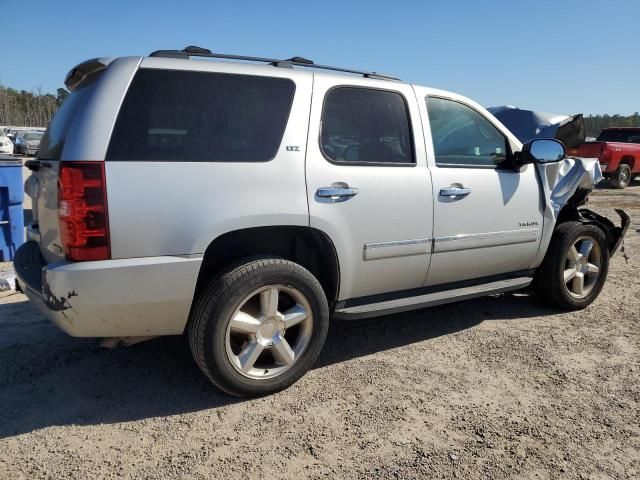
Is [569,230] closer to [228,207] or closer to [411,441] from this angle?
[411,441]

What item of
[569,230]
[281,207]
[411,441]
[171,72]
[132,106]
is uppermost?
[171,72]

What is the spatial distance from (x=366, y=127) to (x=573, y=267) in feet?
8.17

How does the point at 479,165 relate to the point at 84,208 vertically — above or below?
above

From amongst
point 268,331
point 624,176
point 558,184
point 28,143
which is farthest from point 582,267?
point 28,143

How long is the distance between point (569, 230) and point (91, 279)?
379 cm

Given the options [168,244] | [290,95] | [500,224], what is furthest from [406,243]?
[168,244]

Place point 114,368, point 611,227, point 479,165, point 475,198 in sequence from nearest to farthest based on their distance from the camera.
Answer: point 114,368
point 475,198
point 479,165
point 611,227

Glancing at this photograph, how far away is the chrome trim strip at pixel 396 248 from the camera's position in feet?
10.5

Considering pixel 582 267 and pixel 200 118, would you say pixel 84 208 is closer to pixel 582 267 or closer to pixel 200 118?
pixel 200 118

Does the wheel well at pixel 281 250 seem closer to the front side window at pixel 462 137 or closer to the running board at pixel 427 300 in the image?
the running board at pixel 427 300

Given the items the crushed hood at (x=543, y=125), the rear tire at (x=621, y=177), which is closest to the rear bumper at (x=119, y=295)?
the crushed hood at (x=543, y=125)

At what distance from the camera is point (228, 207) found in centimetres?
267

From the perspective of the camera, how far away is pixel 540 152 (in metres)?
3.98

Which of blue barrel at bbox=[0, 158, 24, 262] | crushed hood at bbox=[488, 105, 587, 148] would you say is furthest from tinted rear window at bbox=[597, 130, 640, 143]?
blue barrel at bbox=[0, 158, 24, 262]
